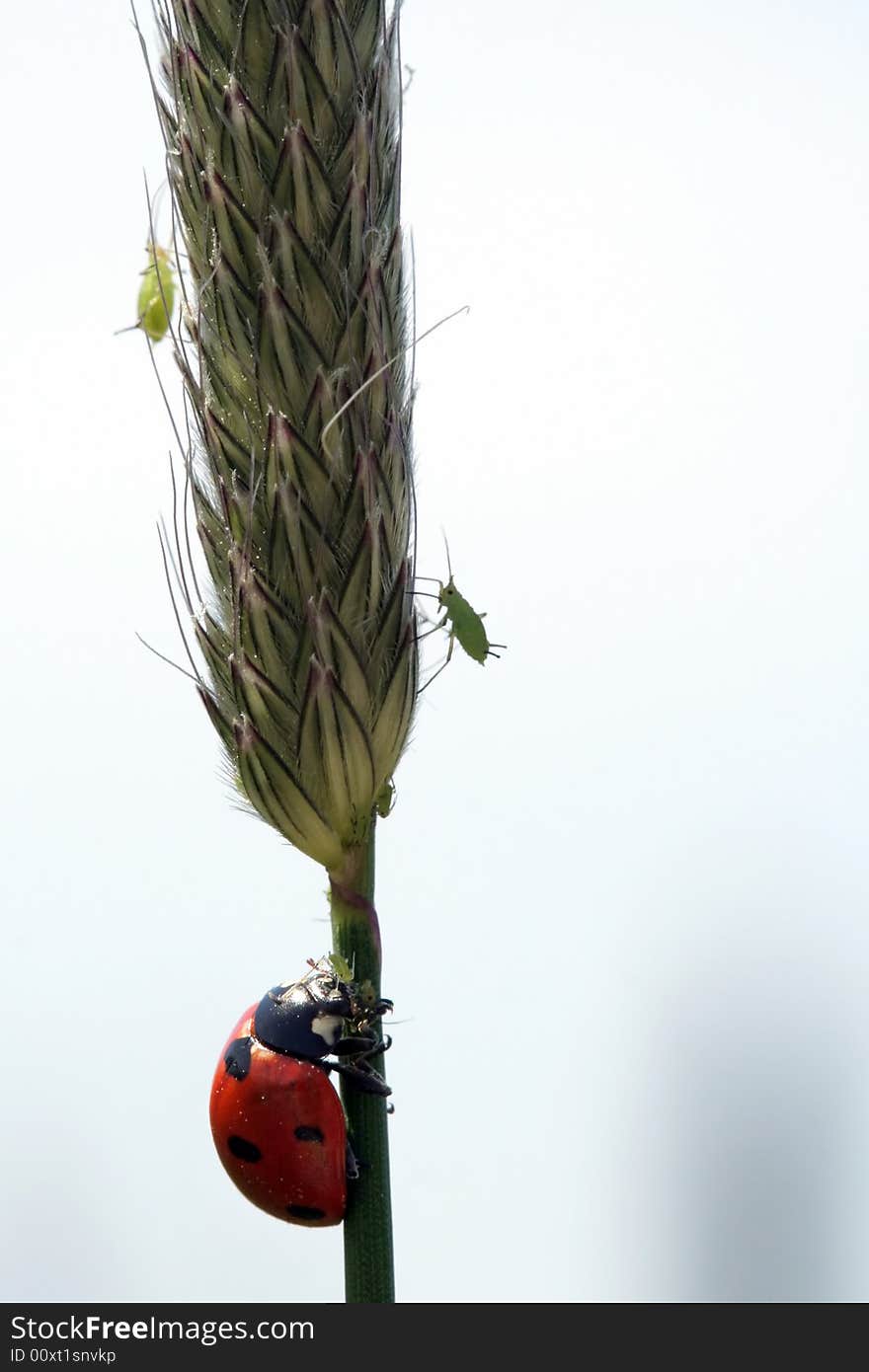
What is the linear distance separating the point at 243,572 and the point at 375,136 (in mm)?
1098

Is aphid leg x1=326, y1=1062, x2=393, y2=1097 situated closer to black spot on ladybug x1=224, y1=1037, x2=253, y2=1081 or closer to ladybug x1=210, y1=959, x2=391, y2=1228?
ladybug x1=210, y1=959, x2=391, y2=1228

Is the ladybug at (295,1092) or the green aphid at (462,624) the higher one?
the green aphid at (462,624)

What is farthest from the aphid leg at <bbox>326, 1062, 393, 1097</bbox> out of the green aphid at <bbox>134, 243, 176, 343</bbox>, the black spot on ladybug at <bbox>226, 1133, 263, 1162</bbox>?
the green aphid at <bbox>134, 243, 176, 343</bbox>

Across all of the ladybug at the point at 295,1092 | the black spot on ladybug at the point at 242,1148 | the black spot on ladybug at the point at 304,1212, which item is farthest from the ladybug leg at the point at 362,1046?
the black spot on ladybug at the point at 242,1148

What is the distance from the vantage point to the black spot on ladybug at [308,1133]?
12.6ft

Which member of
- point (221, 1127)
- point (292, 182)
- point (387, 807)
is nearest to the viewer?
point (292, 182)

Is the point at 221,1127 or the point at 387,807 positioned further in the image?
the point at 221,1127

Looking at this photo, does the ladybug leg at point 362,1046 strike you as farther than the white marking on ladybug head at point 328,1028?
No

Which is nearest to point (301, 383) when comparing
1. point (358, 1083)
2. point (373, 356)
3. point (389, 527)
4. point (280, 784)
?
point (373, 356)

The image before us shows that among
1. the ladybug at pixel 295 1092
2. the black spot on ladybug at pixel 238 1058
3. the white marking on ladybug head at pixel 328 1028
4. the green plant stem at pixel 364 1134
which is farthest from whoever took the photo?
the black spot on ladybug at pixel 238 1058

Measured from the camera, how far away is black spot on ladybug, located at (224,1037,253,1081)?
4.43 meters

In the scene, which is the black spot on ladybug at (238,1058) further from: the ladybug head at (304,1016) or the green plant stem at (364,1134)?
the green plant stem at (364,1134)

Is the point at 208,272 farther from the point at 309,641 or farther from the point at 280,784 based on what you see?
the point at 280,784

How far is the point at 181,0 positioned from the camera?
3463 millimetres
